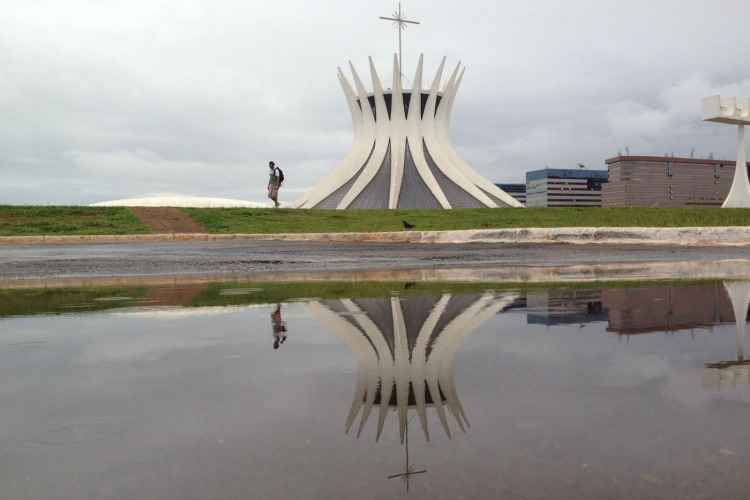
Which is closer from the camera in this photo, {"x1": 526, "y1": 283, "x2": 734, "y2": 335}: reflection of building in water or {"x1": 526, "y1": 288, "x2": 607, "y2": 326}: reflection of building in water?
{"x1": 526, "y1": 283, "x2": 734, "y2": 335}: reflection of building in water

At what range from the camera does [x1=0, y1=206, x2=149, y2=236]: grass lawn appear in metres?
20.5

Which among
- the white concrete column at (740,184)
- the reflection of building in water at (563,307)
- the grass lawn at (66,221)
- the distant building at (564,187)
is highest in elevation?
the distant building at (564,187)

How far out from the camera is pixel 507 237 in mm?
15125

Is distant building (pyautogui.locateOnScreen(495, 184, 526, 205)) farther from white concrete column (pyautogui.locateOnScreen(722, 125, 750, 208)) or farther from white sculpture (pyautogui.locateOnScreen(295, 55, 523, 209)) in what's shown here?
white concrete column (pyautogui.locateOnScreen(722, 125, 750, 208))

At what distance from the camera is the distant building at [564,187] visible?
518 feet

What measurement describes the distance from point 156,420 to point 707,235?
45.5 feet

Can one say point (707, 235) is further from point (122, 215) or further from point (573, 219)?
point (122, 215)

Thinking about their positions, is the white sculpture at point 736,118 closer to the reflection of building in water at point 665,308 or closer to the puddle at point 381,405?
the reflection of building in water at point 665,308

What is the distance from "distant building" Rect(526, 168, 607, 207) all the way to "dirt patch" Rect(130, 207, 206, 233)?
14271 centimetres

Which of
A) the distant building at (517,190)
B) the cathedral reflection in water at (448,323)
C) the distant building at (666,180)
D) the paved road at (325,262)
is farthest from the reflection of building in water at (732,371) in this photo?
the distant building at (517,190)

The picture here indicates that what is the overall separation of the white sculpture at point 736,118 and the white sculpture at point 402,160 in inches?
505

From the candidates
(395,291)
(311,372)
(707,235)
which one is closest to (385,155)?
(707,235)

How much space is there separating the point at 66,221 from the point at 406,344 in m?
22.0

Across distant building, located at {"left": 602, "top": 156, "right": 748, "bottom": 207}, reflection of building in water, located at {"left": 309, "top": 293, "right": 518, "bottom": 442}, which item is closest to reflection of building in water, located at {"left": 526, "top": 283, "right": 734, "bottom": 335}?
reflection of building in water, located at {"left": 309, "top": 293, "right": 518, "bottom": 442}
